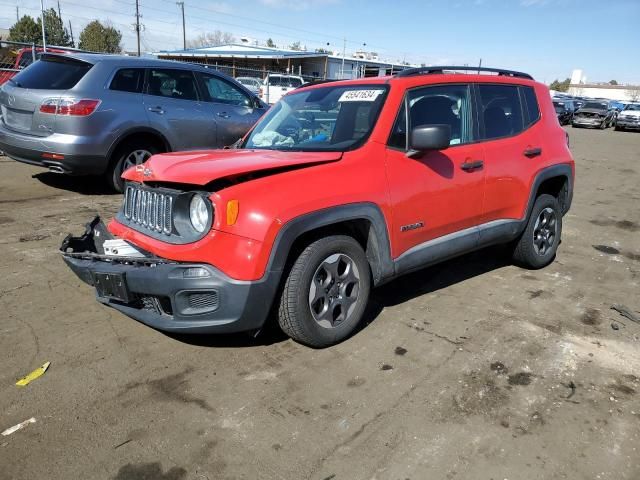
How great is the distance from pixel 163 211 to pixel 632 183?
35.7ft

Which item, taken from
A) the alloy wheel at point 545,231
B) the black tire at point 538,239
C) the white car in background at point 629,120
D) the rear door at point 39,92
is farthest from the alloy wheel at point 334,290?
the white car in background at point 629,120

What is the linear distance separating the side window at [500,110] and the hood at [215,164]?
165 centimetres

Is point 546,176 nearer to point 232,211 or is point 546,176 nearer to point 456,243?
point 456,243

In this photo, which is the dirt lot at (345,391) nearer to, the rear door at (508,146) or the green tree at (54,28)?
the rear door at (508,146)

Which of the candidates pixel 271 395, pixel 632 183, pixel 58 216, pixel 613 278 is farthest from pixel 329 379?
pixel 632 183

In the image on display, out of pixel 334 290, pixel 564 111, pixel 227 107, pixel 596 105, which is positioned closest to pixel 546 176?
pixel 334 290

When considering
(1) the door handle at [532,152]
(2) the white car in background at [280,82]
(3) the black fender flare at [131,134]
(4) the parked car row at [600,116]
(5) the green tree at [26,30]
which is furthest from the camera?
(5) the green tree at [26,30]

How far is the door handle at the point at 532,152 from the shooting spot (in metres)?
4.61

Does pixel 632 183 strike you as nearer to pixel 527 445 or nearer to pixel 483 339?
pixel 483 339

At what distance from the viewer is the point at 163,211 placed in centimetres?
317

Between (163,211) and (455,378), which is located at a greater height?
(163,211)

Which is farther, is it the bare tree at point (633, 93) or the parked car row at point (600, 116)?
the bare tree at point (633, 93)

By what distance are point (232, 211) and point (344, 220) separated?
29.0 inches

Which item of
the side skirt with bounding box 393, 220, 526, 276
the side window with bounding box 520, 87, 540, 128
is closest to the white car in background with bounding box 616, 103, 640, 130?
the side window with bounding box 520, 87, 540, 128
